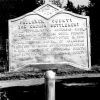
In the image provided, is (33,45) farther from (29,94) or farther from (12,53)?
(29,94)

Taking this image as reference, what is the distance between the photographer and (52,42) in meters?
5.57

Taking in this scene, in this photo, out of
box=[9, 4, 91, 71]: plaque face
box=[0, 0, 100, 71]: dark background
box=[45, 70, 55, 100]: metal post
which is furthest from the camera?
box=[0, 0, 100, 71]: dark background

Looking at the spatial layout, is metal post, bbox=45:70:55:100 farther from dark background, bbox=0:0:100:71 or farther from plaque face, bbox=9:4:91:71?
dark background, bbox=0:0:100:71

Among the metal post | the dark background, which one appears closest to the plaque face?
the metal post

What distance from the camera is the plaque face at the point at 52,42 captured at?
5.57 meters

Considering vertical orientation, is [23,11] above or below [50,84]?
above

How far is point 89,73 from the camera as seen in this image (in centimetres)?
1538

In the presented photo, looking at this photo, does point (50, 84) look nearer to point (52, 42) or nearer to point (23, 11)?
point (52, 42)

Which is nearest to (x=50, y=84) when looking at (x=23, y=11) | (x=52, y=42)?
(x=52, y=42)

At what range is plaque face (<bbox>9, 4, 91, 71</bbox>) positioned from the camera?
5574 millimetres

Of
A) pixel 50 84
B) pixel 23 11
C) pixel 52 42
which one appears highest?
pixel 23 11

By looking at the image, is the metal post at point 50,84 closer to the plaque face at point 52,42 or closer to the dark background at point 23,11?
the plaque face at point 52,42

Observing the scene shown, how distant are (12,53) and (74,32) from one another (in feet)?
4.61

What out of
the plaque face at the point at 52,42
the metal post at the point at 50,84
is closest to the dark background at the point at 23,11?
the plaque face at the point at 52,42
